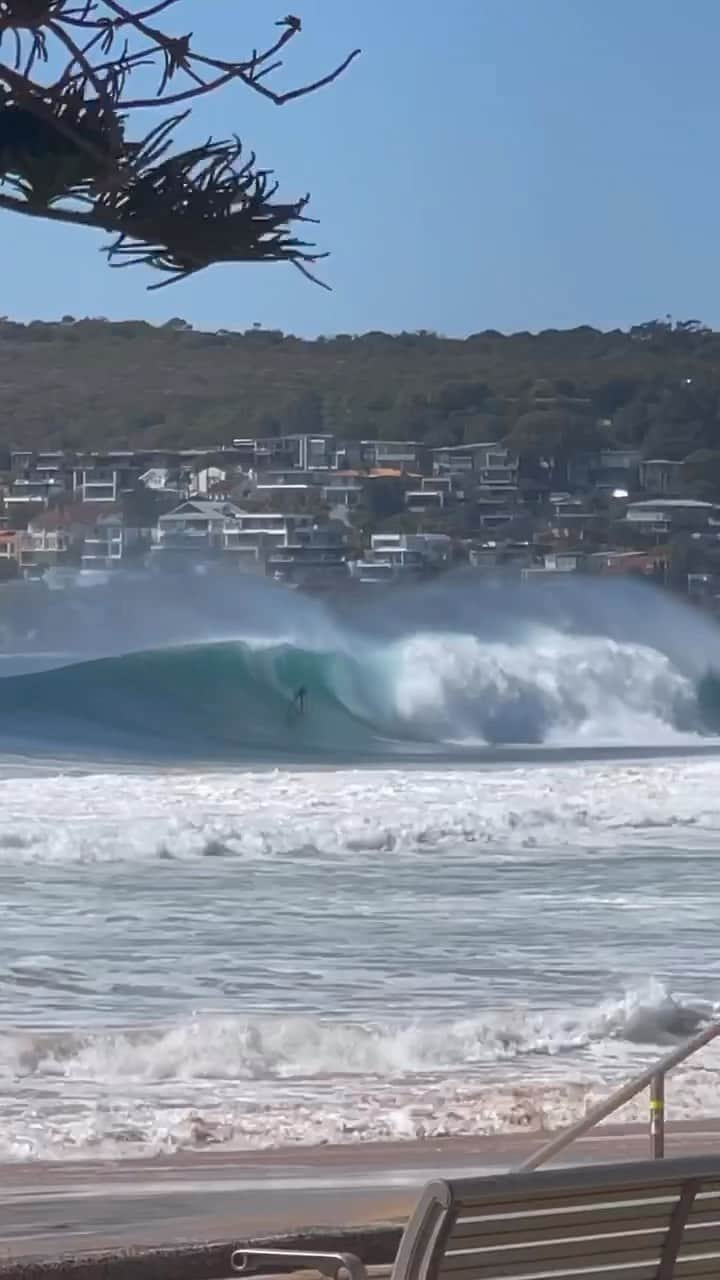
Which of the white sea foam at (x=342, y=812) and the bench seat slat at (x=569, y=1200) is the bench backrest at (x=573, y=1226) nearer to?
the bench seat slat at (x=569, y=1200)

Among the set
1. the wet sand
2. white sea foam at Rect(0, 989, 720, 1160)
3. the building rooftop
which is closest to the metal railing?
the wet sand

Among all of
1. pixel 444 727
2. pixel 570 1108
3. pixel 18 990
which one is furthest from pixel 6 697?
pixel 570 1108

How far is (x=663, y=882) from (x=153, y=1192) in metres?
11.1

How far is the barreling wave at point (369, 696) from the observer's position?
1441 inches

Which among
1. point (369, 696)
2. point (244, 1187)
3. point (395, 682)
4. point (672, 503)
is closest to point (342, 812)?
point (244, 1187)

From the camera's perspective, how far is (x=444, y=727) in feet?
131

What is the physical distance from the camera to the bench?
3.00 meters

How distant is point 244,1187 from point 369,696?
114 ft

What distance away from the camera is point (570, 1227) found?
3180 millimetres

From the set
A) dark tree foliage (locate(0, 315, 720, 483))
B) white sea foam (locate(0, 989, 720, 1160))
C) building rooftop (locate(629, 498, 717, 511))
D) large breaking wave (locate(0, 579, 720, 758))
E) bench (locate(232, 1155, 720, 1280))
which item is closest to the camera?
bench (locate(232, 1155, 720, 1280))

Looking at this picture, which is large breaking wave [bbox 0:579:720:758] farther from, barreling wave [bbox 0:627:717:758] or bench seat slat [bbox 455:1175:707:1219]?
bench seat slat [bbox 455:1175:707:1219]

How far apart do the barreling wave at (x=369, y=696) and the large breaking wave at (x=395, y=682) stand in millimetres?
36

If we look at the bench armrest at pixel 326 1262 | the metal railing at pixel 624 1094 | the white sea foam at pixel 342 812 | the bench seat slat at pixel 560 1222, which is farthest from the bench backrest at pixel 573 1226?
the white sea foam at pixel 342 812

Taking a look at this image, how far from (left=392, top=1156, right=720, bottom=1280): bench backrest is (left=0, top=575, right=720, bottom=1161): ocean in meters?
4.15
